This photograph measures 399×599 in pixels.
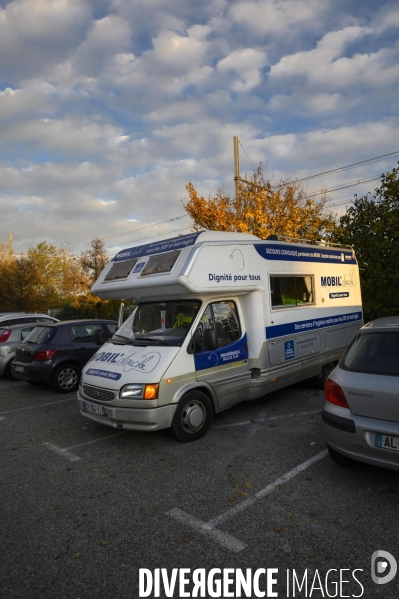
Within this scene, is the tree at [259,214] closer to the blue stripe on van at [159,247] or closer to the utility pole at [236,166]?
the utility pole at [236,166]

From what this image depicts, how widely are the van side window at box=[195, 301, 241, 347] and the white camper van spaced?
0.05 feet

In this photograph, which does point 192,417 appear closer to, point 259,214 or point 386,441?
point 386,441

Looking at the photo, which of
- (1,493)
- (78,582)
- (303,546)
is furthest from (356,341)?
(1,493)

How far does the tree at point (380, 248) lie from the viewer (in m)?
11.5

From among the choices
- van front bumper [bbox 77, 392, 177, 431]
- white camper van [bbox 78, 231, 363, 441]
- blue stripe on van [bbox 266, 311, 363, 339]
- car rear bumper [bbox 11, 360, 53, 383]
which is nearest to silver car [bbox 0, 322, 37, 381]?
car rear bumper [bbox 11, 360, 53, 383]

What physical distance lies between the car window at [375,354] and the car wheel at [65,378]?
6.57 m

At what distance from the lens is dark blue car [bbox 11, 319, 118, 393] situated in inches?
351

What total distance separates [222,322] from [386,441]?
3.01 m

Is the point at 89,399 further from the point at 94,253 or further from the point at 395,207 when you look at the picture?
the point at 94,253

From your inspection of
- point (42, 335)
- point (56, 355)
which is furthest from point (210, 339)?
point (42, 335)

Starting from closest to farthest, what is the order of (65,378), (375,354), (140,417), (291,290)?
(375,354), (140,417), (291,290), (65,378)

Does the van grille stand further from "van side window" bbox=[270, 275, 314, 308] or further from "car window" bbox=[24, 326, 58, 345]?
"car window" bbox=[24, 326, 58, 345]

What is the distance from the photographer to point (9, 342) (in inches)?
421

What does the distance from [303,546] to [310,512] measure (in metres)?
0.52
